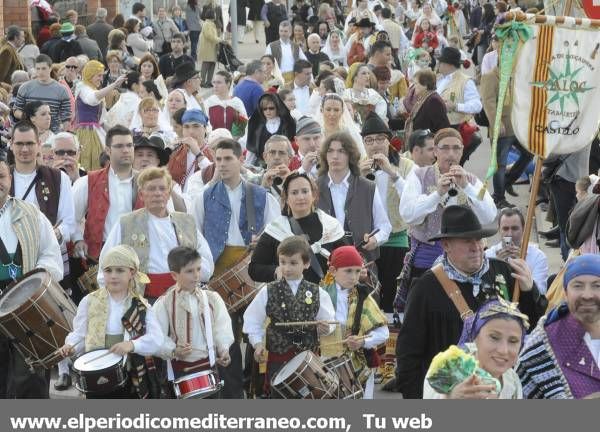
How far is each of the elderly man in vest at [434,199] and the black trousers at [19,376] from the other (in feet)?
7.80

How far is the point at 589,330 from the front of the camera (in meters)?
6.83

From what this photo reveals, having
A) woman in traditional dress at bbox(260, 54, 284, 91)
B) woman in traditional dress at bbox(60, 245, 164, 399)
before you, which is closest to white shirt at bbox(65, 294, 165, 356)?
woman in traditional dress at bbox(60, 245, 164, 399)

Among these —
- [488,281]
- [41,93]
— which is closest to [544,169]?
[41,93]

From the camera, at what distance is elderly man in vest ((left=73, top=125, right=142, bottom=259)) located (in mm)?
10531

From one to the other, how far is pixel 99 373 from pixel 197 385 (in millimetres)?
624

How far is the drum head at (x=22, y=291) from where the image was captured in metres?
9.14

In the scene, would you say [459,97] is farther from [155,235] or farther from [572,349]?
[572,349]

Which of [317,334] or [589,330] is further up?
[589,330]

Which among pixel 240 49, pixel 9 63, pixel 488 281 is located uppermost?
pixel 488 281

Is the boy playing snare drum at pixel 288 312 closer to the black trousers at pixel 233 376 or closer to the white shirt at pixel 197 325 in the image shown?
the white shirt at pixel 197 325

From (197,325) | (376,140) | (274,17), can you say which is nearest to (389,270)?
(376,140)

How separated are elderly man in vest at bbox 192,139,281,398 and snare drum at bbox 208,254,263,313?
116 millimetres
